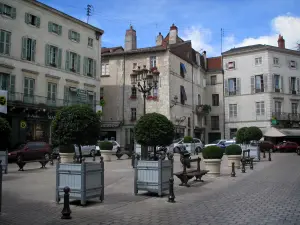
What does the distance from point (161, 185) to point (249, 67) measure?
1564 inches

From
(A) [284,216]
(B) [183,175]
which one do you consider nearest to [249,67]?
(B) [183,175]

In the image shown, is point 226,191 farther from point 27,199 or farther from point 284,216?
point 27,199

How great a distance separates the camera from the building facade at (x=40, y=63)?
89.7 ft

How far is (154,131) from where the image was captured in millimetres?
10141

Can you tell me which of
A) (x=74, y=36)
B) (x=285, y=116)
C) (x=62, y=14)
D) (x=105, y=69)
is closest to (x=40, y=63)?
(x=74, y=36)

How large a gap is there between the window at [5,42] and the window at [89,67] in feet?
29.1

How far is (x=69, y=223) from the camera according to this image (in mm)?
6688

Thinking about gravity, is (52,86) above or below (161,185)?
above

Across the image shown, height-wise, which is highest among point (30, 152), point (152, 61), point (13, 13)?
point (13, 13)

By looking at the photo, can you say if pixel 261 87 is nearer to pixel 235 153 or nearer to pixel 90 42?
pixel 90 42

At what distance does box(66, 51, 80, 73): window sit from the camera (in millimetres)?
32844

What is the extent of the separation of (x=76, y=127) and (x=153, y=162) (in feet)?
7.58

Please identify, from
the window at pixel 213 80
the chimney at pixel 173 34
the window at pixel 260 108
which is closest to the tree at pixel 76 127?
the chimney at pixel 173 34

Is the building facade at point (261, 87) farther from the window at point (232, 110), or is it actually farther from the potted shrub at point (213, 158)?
the potted shrub at point (213, 158)
